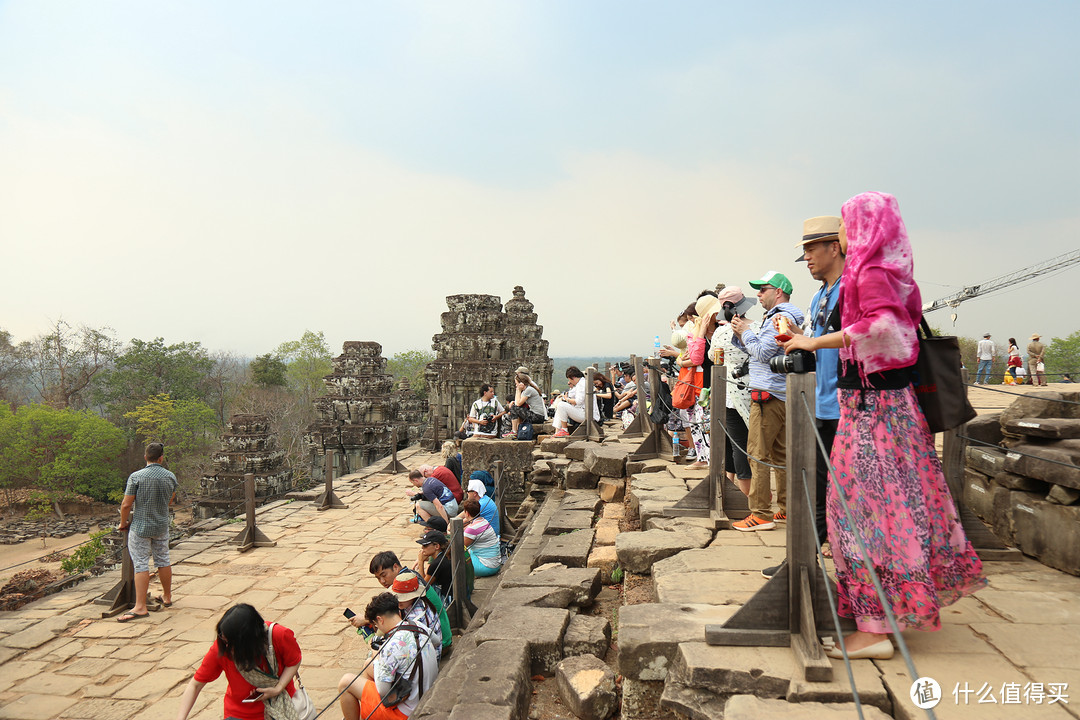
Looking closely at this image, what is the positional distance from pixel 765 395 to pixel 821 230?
1.47 metres

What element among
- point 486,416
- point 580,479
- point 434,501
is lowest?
point 434,501

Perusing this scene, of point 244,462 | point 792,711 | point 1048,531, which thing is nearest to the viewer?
point 792,711

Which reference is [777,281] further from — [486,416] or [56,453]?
[56,453]

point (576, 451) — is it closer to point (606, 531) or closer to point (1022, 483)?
point (606, 531)

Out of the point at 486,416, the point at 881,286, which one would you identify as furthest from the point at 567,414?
the point at 881,286

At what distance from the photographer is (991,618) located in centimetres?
252

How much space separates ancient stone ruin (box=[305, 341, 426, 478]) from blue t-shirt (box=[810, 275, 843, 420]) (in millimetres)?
21568

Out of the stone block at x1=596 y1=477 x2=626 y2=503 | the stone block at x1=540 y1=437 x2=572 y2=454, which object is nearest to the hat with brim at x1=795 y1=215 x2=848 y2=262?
the stone block at x1=596 y1=477 x2=626 y2=503

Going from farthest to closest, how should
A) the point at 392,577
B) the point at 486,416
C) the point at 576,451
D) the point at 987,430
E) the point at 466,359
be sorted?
the point at 466,359 → the point at 486,416 → the point at 576,451 → the point at 392,577 → the point at 987,430

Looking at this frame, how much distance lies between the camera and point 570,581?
396 cm

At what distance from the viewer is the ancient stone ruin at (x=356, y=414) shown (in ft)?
76.2

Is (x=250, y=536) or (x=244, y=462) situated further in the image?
(x=244, y=462)

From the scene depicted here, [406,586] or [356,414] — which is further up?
[356,414]

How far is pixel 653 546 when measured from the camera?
149 inches
